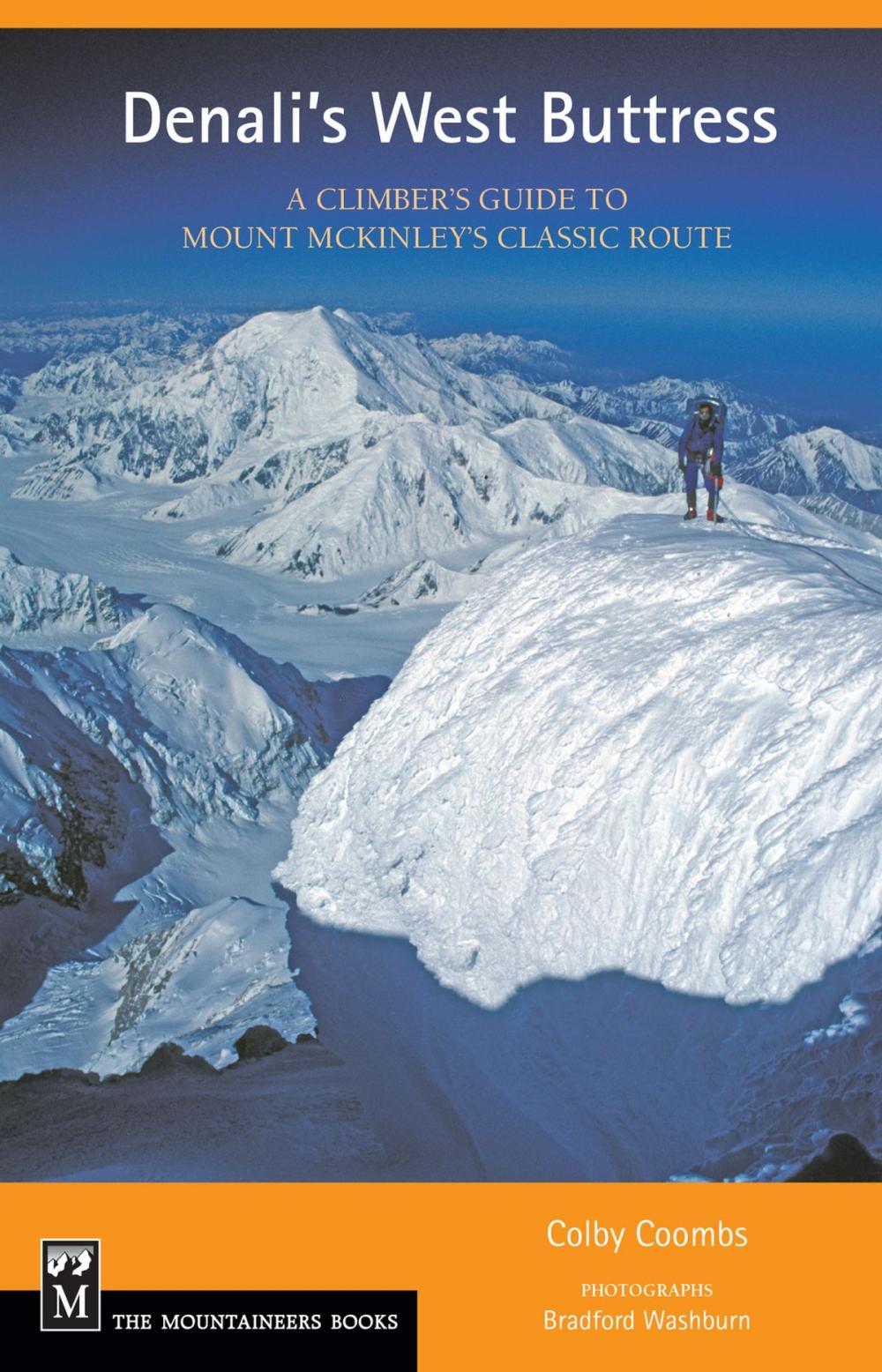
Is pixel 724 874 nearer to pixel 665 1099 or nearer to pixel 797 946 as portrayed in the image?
pixel 797 946

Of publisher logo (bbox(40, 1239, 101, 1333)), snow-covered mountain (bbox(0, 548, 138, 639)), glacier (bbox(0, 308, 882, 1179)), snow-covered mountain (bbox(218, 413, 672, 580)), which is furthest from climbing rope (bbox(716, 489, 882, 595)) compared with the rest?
snow-covered mountain (bbox(218, 413, 672, 580))

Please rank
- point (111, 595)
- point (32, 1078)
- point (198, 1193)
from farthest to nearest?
point (111, 595) < point (32, 1078) < point (198, 1193)

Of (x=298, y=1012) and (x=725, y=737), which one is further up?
(x=725, y=737)

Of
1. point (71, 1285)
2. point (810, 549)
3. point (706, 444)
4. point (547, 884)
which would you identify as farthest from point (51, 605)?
point (71, 1285)

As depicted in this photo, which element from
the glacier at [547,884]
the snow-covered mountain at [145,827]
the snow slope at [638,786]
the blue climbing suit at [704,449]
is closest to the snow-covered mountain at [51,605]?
the snow-covered mountain at [145,827]

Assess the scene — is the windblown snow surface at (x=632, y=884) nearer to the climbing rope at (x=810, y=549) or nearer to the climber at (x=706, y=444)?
the climbing rope at (x=810, y=549)

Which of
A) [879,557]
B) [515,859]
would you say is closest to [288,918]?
[515,859]

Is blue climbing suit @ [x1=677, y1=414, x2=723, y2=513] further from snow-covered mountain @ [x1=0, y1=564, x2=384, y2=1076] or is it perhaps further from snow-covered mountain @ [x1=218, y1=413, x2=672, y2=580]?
snow-covered mountain @ [x1=218, y1=413, x2=672, y2=580]
